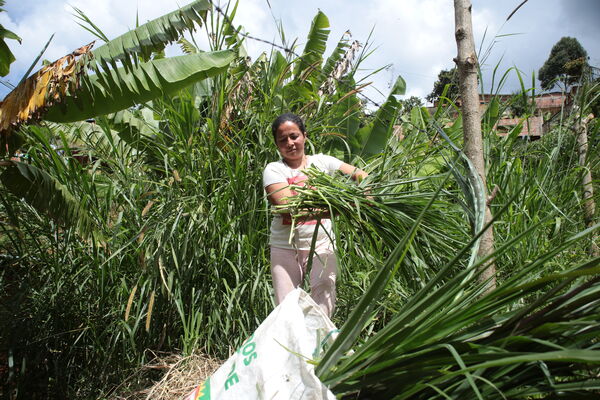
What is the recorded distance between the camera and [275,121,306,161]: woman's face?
8.07 ft

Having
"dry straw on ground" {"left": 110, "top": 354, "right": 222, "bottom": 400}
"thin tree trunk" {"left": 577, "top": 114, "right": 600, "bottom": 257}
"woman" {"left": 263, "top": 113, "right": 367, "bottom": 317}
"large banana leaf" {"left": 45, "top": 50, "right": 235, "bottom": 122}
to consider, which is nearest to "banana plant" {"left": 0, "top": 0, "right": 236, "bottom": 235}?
"large banana leaf" {"left": 45, "top": 50, "right": 235, "bottom": 122}

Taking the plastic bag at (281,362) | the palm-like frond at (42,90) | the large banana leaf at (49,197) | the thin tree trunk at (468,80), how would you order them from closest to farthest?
1. the plastic bag at (281,362)
2. the thin tree trunk at (468,80)
3. the palm-like frond at (42,90)
4. the large banana leaf at (49,197)

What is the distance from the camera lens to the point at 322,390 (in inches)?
42.7

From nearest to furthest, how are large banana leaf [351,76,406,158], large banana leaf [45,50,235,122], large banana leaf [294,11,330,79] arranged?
large banana leaf [45,50,235,122] → large banana leaf [351,76,406,158] → large banana leaf [294,11,330,79]

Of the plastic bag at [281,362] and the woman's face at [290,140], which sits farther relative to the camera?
the woman's face at [290,140]

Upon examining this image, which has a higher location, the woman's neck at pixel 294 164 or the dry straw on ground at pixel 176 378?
the woman's neck at pixel 294 164

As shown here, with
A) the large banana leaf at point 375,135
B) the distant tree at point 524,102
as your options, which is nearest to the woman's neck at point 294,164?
the distant tree at point 524,102

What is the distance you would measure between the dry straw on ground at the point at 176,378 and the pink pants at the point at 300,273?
580 millimetres

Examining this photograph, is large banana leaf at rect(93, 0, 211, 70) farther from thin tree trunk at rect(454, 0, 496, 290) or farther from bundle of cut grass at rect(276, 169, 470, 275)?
thin tree trunk at rect(454, 0, 496, 290)

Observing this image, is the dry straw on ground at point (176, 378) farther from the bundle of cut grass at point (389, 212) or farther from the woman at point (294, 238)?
the bundle of cut grass at point (389, 212)

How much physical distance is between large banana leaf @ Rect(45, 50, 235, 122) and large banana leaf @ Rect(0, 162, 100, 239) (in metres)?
0.53

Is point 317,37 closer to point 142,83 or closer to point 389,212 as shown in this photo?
point 142,83

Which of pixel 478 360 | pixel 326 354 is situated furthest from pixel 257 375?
pixel 478 360

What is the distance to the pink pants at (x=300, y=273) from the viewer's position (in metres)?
2.35
